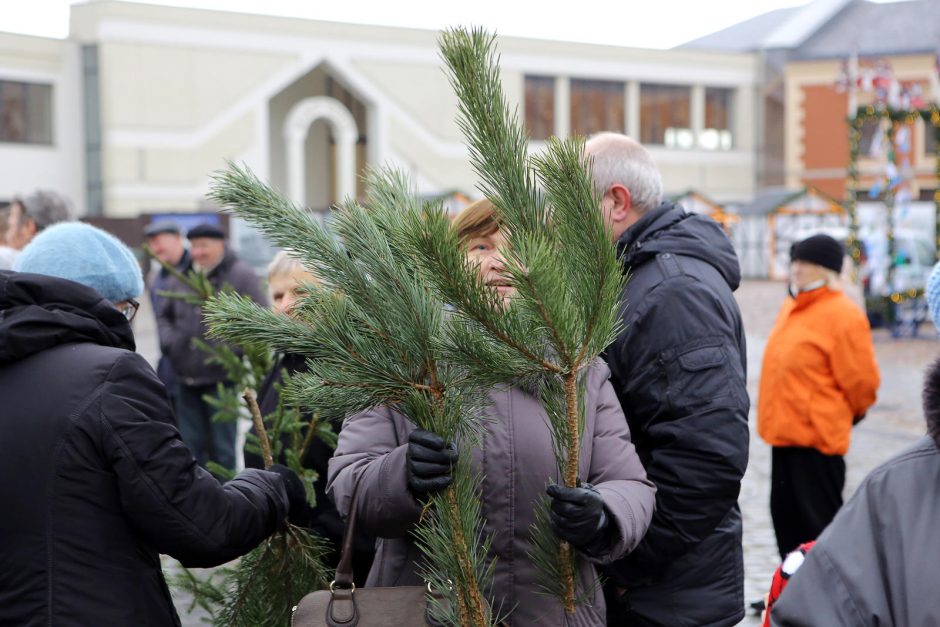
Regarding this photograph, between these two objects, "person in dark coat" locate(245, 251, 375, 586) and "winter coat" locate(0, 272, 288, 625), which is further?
"person in dark coat" locate(245, 251, 375, 586)

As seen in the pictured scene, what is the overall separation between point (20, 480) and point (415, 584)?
0.80 meters

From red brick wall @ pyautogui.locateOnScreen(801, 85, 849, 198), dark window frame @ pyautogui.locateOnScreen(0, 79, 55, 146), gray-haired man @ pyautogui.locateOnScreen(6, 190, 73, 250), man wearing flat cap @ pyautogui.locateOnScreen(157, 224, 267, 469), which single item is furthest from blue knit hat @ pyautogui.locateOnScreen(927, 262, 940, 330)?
red brick wall @ pyautogui.locateOnScreen(801, 85, 849, 198)

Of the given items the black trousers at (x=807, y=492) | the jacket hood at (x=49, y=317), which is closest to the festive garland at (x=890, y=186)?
the black trousers at (x=807, y=492)

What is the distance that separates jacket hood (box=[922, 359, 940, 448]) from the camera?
1743 mm

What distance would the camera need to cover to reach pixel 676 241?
2951 mm

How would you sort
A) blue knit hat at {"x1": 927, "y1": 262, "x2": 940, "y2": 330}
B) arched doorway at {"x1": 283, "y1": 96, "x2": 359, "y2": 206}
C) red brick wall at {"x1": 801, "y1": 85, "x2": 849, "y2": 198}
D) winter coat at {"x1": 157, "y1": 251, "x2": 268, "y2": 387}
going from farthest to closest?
red brick wall at {"x1": 801, "y1": 85, "x2": 849, "y2": 198} → arched doorway at {"x1": 283, "y1": 96, "x2": 359, "y2": 206} → winter coat at {"x1": 157, "y1": 251, "x2": 268, "y2": 387} → blue knit hat at {"x1": 927, "y1": 262, "x2": 940, "y2": 330}

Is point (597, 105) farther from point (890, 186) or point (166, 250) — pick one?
point (166, 250)

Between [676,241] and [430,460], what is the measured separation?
1.20m

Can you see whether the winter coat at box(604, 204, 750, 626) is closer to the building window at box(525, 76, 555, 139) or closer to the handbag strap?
the handbag strap

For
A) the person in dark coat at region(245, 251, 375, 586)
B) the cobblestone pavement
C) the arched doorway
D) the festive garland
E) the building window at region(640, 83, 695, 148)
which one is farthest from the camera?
the building window at region(640, 83, 695, 148)

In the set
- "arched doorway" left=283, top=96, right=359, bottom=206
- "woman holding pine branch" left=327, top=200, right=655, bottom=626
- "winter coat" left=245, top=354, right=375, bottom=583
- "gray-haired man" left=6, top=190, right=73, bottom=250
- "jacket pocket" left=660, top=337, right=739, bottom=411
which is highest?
"arched doorway" left=283, top=96, right=359, bottom=206

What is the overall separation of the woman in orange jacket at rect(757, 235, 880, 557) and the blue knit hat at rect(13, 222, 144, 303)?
341 centimetres

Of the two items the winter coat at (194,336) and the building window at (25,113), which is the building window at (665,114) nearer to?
the building window at (25,113)

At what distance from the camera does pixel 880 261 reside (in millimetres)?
19328
